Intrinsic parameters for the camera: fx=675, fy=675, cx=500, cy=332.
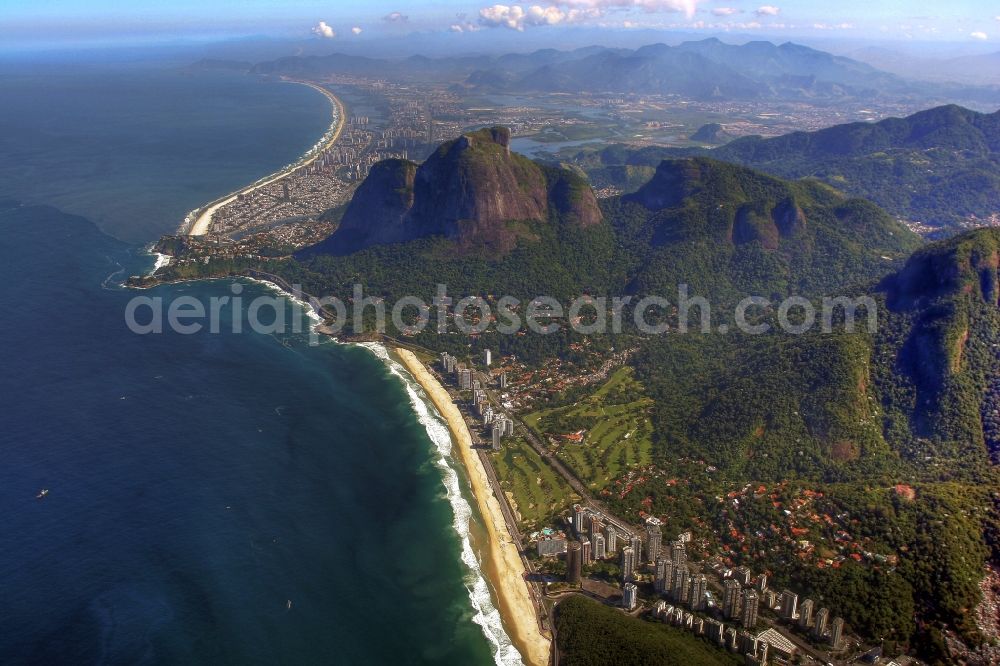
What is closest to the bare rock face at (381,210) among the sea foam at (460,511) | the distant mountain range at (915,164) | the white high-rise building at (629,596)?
the sea foam at (460,511)

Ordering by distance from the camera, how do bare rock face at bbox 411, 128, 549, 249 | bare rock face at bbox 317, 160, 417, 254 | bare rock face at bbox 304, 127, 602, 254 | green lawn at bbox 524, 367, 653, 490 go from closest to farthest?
green lawn at bbox 524, 367, 653, 490 → bare rock face at bbox 411, 128, 549, 249 → bare rock face at bbox 304, 127, 602, 254 → bare rock face at bbox 317, 160, 417, 254

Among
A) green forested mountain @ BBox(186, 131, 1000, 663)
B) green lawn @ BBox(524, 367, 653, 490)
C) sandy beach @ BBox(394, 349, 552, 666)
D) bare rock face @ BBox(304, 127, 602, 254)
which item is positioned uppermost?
bare rock face @ BBox(304, 127, 602, 254)

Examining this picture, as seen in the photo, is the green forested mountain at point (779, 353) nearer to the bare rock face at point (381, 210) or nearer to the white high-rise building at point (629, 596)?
the bare rock face at point (381, 210)

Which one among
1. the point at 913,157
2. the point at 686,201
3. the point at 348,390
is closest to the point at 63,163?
the point at 348,390

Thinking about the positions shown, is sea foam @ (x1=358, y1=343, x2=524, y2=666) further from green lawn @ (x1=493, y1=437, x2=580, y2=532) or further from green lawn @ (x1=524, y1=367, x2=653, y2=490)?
green lawn @ (x1=524, y1=367, x2=653, y2=490)

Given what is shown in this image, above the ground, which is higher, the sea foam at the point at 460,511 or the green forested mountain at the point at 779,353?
the green forested mountain at the point at 779,353

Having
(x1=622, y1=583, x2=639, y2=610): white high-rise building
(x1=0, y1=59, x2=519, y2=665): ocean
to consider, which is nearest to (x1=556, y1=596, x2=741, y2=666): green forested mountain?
(x1=622, y1=583, x2=639, y2=610): white high-rise building

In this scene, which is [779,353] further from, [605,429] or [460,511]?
[460,511]
